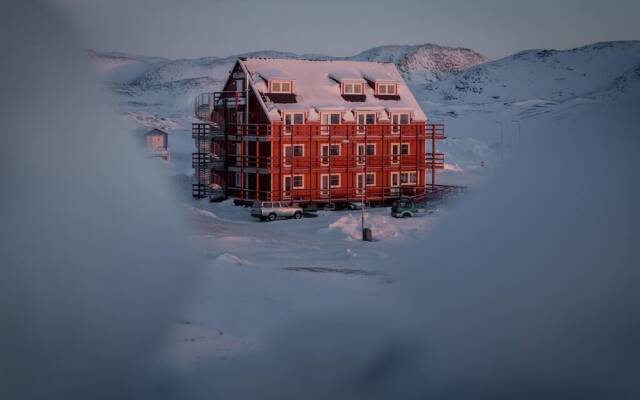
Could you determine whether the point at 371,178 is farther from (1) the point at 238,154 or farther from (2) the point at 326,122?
(1) the point at 238,154

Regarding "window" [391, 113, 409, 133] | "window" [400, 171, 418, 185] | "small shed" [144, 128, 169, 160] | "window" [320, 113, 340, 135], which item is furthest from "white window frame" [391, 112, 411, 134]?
"small shed" [144, 128, 169, 160]

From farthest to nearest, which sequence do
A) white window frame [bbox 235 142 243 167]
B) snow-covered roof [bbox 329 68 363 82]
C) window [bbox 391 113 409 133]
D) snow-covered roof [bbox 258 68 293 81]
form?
window [bbox 391 113 409 133] → snow-covered roof [bbox 329 68 363 82] → white window frame [bbox 235 142 243 167] → snow-covered roof [bbox 258 68 293 81]

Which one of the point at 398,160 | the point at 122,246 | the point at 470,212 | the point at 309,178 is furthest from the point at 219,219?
the point at 122,246

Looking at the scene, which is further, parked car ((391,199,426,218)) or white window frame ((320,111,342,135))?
white window frame ((320,111,342,135))

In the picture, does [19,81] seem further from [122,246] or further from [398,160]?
[398,160]

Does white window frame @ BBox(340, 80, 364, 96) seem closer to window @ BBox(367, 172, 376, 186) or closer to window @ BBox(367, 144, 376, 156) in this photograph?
window @ BBox(367, 144, 376, 156)

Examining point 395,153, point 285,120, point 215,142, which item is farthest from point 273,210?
point 215,142
